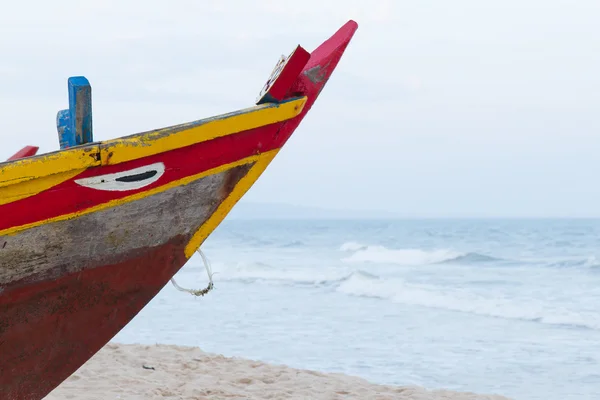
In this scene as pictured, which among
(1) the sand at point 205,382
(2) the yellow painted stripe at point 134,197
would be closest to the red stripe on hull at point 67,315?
(2) the yellow painted stripe at point 134,197

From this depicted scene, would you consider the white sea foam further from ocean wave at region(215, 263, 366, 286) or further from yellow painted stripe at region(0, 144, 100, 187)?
yellow painted stripe at region(0, 144, 100, 187)

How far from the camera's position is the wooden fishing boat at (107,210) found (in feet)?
7.19

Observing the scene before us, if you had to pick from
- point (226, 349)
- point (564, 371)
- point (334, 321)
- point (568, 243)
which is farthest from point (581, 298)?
point (568, 243)

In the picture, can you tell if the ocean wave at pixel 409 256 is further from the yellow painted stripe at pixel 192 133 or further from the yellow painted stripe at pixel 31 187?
the yellow painted stripe at pixel 31 187

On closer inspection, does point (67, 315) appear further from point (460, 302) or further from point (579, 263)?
point (579, 263)

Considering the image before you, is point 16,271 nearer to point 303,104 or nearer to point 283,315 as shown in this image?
point 303,104

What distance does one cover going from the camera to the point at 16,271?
2.29m

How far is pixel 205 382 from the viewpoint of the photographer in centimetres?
549

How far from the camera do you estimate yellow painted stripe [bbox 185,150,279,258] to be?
101 inches

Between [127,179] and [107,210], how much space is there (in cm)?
14

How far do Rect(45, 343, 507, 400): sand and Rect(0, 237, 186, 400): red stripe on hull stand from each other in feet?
7.72

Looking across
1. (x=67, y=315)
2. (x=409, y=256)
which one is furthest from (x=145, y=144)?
(x=409, y=256)

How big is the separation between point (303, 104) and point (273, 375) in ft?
12.5

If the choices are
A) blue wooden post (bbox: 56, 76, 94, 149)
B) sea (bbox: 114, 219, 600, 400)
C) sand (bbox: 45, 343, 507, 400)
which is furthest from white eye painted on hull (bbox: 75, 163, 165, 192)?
sea (bbox: 114, 219, 600, 400)
